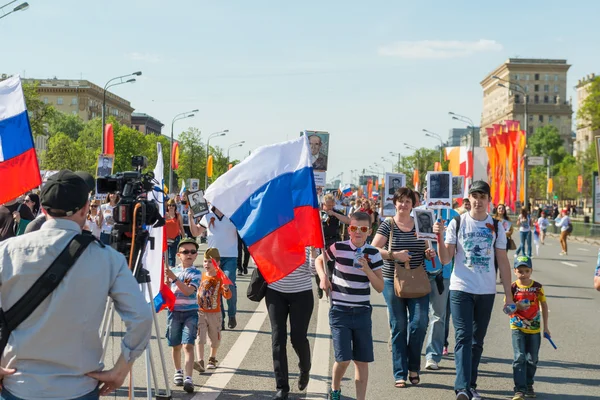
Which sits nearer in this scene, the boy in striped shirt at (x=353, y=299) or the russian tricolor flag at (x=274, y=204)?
the boy in striped shirt at (x=353, y=299)

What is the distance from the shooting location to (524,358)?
7.57m

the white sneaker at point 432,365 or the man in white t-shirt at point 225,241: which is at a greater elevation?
the man in white t-shirt at point 225,241

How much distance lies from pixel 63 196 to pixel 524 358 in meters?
5.11

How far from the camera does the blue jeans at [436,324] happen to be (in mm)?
8797

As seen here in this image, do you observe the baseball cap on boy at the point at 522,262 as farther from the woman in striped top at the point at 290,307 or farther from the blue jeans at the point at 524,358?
the woman in striped top at the point at 290,307

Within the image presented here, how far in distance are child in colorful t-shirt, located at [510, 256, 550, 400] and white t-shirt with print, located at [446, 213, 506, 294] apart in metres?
0.47

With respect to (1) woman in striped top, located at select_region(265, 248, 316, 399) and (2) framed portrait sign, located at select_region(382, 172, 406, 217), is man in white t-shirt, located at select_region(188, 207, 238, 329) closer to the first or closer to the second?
(1) woman in striped top, located at select_region(265, 248, 316, 399)

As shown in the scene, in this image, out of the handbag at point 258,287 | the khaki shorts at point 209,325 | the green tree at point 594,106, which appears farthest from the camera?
the green tree at point 594,106

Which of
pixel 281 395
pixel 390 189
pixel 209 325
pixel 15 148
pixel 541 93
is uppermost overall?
pixel 541 93

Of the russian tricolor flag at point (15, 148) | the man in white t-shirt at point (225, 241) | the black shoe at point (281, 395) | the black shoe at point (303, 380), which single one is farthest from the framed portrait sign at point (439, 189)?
the russian tricolor flag at point (15, 148)

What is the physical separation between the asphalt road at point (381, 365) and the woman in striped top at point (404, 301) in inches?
9.2

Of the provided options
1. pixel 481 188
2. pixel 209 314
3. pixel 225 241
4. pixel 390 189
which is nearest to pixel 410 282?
pixel 481 188

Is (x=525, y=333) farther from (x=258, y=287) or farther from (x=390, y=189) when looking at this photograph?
(x=390, y=189)

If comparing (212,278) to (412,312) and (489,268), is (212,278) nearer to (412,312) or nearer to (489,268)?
(412,312)
